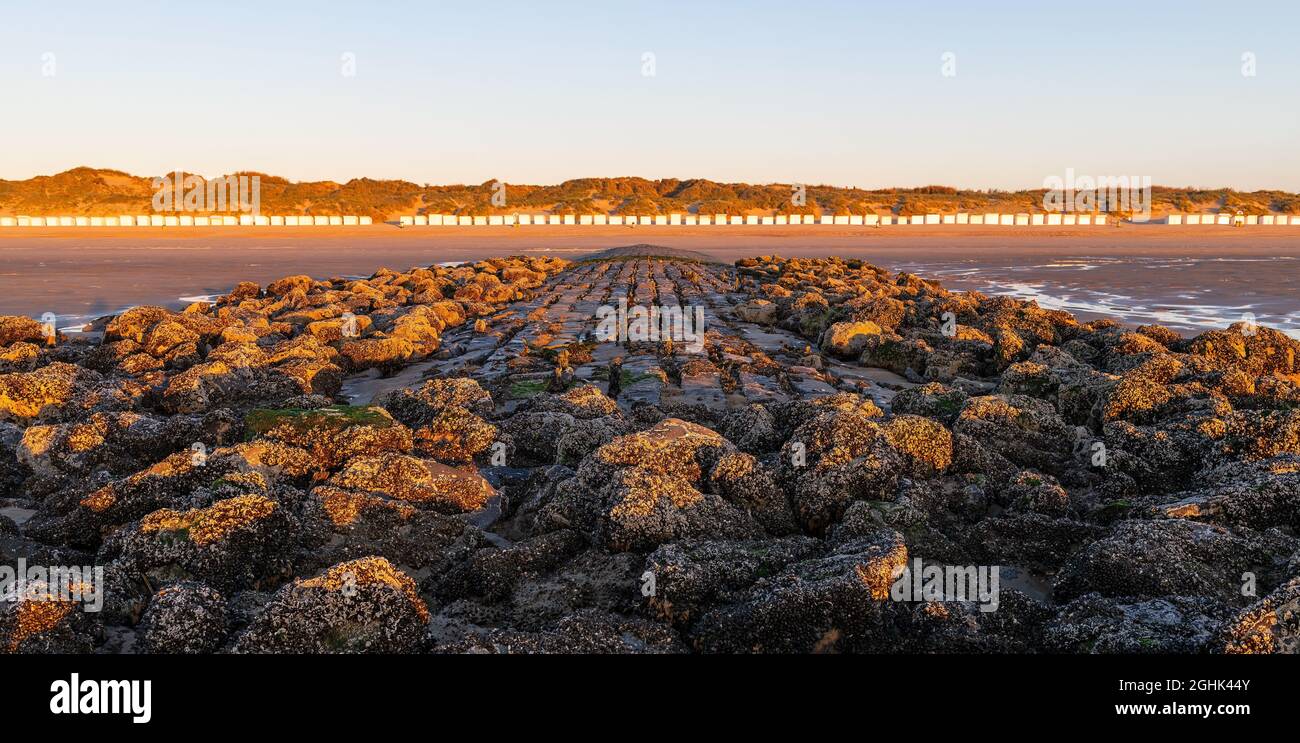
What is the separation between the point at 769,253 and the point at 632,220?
123 ft

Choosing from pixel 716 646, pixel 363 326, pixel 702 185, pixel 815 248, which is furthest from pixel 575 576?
pixel 702 185

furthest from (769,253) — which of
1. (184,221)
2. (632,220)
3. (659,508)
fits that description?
(184,221)

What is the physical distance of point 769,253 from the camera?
4041 cm

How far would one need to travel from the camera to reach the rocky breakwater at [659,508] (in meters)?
3.80

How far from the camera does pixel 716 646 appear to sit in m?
3.74

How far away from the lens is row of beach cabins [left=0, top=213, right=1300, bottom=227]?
69.9 m

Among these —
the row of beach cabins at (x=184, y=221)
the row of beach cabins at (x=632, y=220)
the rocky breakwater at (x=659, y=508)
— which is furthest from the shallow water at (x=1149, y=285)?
the row of beach cabins at (x=184, y=221)

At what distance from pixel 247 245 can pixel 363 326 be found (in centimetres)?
3371

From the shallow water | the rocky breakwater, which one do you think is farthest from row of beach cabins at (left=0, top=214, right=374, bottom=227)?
the rocky breakwater

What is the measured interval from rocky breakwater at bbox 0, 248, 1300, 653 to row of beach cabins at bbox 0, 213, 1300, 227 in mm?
63009

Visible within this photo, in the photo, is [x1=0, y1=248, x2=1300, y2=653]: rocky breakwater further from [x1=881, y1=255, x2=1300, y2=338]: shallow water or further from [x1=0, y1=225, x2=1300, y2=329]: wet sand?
[x1=0, y1=225, x2=1300, y2=329]: wet sand

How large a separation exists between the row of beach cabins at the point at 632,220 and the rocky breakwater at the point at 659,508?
6301 centimetres
